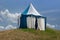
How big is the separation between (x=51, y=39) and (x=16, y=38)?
3.87m

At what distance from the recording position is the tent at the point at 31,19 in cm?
2848

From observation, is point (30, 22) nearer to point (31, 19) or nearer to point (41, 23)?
point (31, 19)

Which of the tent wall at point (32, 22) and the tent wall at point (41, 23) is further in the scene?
the tent wall at point (41, 23)

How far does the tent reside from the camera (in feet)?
93.5

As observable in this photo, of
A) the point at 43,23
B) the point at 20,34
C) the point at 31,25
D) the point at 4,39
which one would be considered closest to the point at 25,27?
the point at 31,25

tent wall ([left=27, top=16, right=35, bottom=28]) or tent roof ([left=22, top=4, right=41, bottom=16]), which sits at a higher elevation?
tent roof ([left=22, top=4, right=41, bottom=16])

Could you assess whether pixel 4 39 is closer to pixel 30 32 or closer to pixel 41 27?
pixel 30 32

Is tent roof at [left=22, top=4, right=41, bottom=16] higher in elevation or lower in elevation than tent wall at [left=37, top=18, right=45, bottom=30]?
higher

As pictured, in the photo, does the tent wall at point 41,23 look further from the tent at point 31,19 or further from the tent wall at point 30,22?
the tent wall at point 30,22

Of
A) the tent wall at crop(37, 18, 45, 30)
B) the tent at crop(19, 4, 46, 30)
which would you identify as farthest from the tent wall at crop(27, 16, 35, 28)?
the tent wall at crop(37, 18, 45, 30)

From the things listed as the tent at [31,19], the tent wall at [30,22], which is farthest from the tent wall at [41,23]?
the tent wall at [30,22]

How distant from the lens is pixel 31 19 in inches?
1117

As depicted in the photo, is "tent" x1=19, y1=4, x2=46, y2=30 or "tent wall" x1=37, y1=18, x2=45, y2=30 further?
"tent wall" x1=37, y1=18, x2=45, y2=30

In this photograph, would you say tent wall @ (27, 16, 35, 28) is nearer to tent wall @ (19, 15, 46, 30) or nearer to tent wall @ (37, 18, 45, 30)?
tent wall @ (19, 15, 46, 30)
